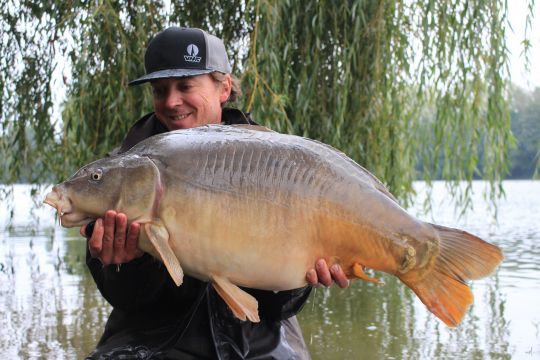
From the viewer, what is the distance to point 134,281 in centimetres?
268

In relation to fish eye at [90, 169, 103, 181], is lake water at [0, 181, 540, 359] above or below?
below

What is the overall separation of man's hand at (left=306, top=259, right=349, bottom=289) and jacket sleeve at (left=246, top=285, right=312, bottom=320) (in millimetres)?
375

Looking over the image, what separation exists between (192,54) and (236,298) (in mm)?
1043

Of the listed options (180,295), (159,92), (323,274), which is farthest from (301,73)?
(323,274)

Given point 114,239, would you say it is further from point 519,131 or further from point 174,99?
point 519,131

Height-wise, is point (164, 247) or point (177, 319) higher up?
point (164, 247)

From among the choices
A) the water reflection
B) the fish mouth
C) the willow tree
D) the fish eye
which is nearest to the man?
the fish mouth

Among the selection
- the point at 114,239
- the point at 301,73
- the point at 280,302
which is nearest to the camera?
the point at 114,239

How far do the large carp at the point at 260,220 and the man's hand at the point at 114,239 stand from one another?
2cm

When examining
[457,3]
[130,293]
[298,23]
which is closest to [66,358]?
[298,23]

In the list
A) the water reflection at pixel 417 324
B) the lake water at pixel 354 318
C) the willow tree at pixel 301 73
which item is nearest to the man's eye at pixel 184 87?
the willow tree at pixel 301 73

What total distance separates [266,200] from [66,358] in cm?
376

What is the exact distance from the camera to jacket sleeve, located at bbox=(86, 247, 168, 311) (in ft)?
8.81

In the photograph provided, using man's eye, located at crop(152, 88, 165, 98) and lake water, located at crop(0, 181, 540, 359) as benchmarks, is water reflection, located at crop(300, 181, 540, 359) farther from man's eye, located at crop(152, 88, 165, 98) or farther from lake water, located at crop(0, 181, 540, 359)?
man's eye, located at crop(152, 88, 165, 98)
